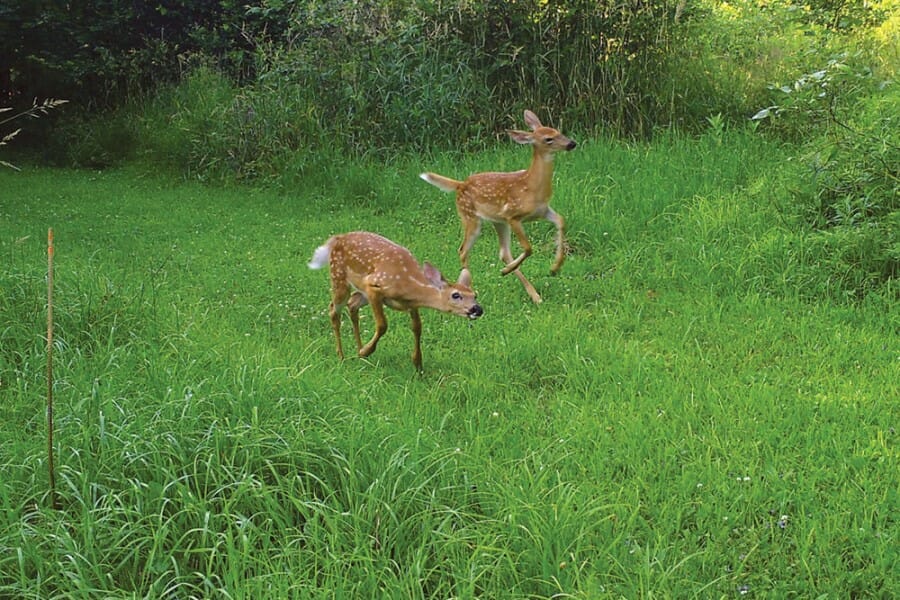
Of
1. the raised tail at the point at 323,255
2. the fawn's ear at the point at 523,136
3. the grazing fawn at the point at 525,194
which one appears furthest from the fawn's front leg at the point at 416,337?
the fawn's ear at the point at 523,136

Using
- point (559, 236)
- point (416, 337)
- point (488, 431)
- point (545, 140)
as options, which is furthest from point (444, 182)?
point (488, 431)

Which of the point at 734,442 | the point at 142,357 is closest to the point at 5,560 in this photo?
the point at 142,357

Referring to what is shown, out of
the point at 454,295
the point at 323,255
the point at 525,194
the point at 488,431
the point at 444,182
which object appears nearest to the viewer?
the point at 488,431

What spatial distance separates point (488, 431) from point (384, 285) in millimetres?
1211

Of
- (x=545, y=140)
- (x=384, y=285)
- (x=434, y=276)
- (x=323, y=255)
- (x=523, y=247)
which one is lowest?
(x=523, y=247)

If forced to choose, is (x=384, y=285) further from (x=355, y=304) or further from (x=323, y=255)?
(x=323, y=255)

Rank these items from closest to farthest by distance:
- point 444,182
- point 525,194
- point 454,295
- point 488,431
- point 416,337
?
point 488,431, point 454,295, point 416,337, point 525,194, point 444,182

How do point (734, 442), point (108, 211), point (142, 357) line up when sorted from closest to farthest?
1. point (734, 442)
2. point (142, 357)
3. point (108, 211)

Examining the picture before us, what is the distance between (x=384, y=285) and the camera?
17.3ft

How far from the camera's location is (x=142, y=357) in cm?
459

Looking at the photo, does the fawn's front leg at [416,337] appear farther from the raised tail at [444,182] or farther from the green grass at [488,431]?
the raised tail at [444,182]

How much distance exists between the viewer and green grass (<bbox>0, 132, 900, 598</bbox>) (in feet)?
10.4

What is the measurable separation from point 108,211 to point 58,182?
228 cm

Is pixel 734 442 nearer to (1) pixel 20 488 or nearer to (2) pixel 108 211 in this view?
(1) pixel 20 488
